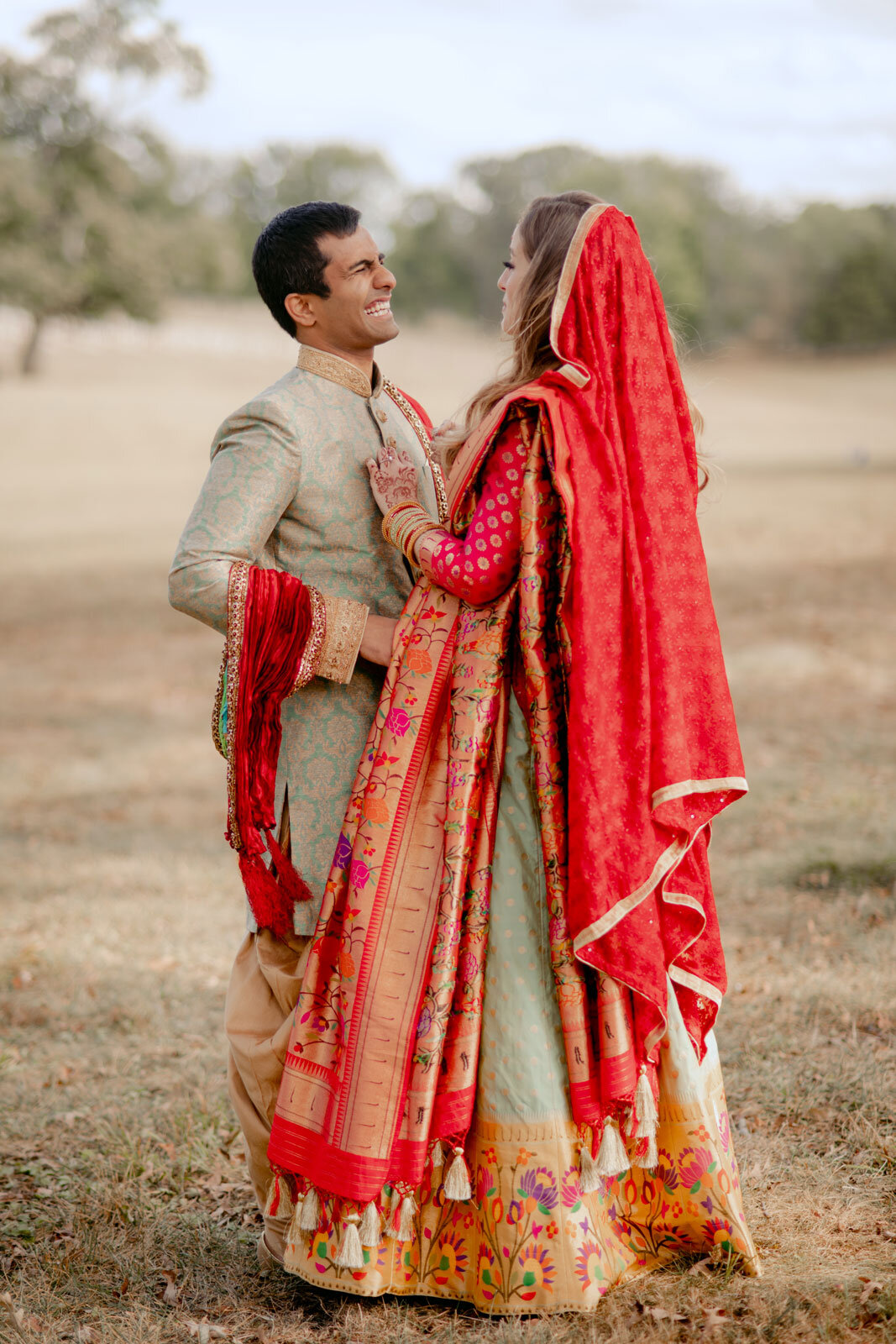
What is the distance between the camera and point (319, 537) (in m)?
2.74

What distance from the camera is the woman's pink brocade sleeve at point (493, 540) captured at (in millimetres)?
2480

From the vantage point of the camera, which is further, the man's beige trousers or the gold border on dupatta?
the man's beige trousers

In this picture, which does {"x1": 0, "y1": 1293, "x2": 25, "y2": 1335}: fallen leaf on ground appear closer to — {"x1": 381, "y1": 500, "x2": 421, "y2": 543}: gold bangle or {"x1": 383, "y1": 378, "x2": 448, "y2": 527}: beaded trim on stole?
{"x1": 381, "y1": 500, "x2": 421, "y2": 543}: gold bangle

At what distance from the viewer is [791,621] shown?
11984 millimetres

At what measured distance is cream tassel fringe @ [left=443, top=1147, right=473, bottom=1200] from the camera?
2486mm

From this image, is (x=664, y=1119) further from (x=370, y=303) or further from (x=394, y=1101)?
(x=370, y=303)

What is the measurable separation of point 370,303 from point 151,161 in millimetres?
41617

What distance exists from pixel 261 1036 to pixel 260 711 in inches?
30.0

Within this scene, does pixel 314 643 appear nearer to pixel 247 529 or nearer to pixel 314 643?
pixel 314 643

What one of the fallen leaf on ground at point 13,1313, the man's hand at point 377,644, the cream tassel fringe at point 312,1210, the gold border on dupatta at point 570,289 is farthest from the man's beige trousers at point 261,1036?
the gold border on dupatta at point 570,289

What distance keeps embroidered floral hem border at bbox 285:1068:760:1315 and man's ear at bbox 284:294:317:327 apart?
1.79 metres

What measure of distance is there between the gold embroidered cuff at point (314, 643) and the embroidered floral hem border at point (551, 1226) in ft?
3.28

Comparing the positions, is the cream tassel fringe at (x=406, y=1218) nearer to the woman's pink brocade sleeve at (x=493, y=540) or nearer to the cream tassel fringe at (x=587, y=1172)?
the cream tassel fringe at (x=587, y=1172)

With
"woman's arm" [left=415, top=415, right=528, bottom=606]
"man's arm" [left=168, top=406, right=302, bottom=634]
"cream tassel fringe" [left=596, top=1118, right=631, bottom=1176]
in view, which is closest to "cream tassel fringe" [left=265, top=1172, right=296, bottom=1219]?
"cream tassel fringe" [left=596, top=1118, right=631, bottom=1176]
